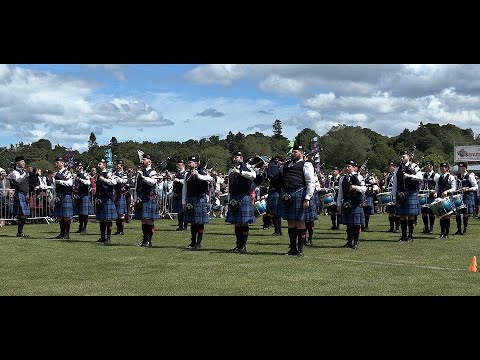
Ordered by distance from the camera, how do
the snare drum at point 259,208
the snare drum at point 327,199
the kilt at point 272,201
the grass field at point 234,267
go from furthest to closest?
the snare drum at point 327,199 < the kilt at point 272,201 < the snare drum at point 259,208 < the grass field at point 234,267

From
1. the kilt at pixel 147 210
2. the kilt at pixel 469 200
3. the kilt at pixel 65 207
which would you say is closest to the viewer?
the kilt at pixel 147 210

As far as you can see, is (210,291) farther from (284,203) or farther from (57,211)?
(57,211)

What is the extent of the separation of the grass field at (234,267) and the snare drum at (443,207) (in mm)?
645

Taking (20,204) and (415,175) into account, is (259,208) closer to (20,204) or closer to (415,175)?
(415,175)

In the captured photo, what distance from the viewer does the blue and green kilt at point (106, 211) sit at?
1331 cm

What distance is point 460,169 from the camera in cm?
1623

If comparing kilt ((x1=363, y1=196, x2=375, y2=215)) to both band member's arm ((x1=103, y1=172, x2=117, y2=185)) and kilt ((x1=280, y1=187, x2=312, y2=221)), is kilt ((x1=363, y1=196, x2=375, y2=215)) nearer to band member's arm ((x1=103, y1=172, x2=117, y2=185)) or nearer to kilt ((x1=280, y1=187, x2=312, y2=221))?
kilt ((x1=280, y1=187, x2=312, y2=221))

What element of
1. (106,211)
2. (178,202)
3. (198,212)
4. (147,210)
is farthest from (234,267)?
(178,202)

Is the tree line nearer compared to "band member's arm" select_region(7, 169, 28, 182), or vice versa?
"band member's arm" select_region(7, 169, 28, 182)

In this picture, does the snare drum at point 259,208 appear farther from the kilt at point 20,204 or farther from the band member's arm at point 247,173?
the kilt at point 20,204

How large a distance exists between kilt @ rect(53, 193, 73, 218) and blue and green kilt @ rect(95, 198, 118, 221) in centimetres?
128

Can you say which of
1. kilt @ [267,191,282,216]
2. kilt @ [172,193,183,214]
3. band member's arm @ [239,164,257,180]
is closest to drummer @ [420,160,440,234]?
kilt @ [267,191,282,216]

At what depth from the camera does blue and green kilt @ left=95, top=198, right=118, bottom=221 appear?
13.3 m

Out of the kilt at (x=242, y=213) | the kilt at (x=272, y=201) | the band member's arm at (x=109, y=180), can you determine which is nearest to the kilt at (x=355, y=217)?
the kilt at (x=242, y=213)
